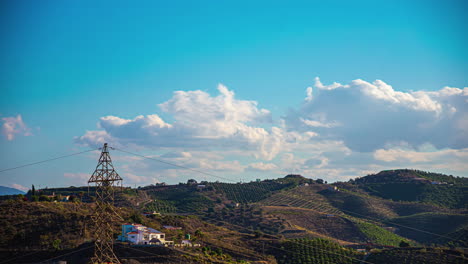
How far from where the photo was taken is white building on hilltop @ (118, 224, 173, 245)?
78750 mm

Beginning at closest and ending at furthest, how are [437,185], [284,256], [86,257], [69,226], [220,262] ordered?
1. [86,257]
2. [220,262]
3. [69,226]
4. [284,256]
5. [437,185]

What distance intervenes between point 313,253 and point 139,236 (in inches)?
1481

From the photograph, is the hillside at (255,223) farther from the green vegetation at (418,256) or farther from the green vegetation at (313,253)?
the green vegetation at (418,256)

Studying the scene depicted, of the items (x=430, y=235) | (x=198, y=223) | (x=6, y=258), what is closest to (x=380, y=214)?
(x=430, y=235)

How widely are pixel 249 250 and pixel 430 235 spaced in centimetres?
6401

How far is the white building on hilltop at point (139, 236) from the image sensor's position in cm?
7875

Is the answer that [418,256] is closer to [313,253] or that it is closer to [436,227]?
[313,253]

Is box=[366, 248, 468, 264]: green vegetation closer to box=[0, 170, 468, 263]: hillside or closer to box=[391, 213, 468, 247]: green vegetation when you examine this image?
box=[0, 170, 468, 263]: hillside

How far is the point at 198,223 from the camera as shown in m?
114

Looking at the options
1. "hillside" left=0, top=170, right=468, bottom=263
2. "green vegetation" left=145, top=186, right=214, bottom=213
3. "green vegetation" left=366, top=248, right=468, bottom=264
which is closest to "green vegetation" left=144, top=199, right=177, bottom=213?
"green vegetation" left=145, top=186, right=214, bottom=213

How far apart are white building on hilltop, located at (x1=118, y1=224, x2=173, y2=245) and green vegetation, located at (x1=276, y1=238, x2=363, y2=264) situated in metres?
25.4

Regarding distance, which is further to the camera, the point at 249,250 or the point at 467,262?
the point at 249,250

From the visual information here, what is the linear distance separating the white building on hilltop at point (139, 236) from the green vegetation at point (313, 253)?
83.5 ft

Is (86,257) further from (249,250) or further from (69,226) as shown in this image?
(249,250)
